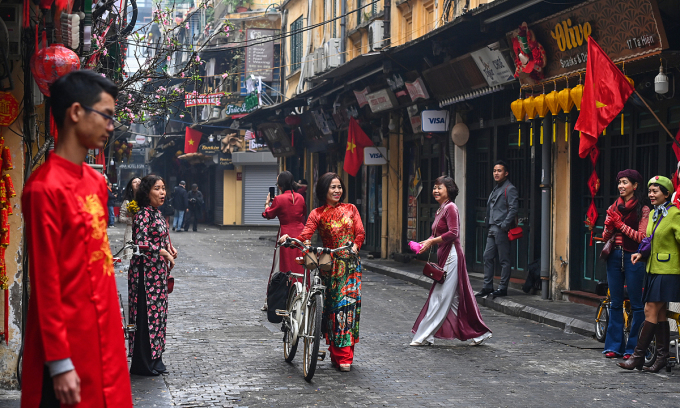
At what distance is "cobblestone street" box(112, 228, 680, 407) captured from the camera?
611 centimetres

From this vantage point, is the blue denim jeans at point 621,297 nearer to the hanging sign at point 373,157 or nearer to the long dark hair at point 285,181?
the long dark hair at point 285,181

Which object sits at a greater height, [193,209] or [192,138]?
[192,138]

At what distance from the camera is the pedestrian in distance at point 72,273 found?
296cm

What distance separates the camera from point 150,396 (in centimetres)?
609

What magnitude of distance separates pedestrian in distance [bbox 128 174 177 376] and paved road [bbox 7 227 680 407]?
0.22 metres

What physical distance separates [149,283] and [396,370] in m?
2.26

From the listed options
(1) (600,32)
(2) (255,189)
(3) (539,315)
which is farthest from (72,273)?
(2) (255,189)

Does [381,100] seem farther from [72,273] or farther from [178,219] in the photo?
[178,219]

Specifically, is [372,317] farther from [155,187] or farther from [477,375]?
[155,187]

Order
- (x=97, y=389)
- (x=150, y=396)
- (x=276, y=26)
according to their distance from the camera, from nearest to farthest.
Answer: (x=97, y=389) → (x=150, y=396) → (x=276, y=26)

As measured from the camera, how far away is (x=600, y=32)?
9.88 m

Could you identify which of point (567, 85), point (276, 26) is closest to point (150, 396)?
point (567, 85)

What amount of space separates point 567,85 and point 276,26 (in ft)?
80.7

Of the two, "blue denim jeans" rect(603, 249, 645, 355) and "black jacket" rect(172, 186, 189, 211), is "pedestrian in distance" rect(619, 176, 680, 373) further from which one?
"black jacket" rect(172, 186, 189, 211)
